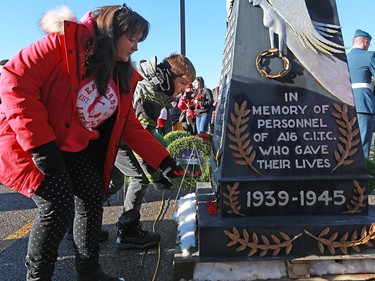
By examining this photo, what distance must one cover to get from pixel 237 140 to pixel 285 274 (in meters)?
0.86

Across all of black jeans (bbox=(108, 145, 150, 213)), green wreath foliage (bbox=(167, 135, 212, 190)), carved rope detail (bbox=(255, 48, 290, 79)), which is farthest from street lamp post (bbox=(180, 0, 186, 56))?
carved rope detail (bbox=(255, 48, 290, 79))

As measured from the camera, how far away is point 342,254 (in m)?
2.15

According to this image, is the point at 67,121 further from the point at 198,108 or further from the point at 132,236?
the point at 198,108

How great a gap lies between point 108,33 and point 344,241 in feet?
6.01

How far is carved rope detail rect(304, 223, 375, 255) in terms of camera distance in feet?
7.02

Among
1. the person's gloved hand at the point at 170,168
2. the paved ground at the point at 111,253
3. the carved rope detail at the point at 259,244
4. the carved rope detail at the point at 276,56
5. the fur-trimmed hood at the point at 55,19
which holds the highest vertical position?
the fur-trimmed hood at the point at 55,19

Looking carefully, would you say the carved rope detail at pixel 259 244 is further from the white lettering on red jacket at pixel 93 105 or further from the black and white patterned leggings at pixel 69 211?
the white lettering on red jacket at pixel 93 105

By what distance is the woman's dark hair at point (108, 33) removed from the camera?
1.92 metres

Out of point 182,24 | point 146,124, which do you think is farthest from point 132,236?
point 182,24

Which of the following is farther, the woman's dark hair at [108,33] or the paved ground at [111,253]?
the paved ground at [111,253]

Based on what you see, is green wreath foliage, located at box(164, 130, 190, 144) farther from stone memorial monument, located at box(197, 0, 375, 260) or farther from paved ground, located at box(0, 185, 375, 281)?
stone memorial monument, located at box(197, 0, 375, 260)

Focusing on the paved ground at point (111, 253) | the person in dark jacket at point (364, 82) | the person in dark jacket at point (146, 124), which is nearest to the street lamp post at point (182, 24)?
the person in dark jacket at point (364, 82)

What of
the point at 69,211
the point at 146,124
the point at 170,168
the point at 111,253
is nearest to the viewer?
the point at 69,211

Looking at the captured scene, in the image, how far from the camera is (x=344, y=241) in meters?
2.15
